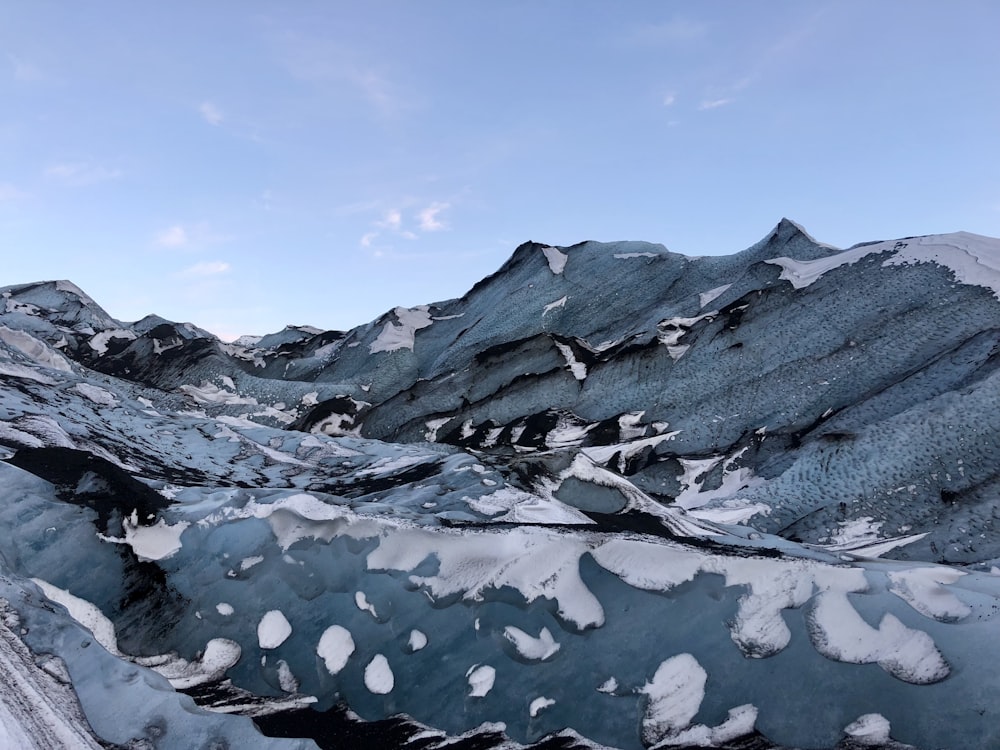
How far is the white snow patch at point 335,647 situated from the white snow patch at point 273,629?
31cm

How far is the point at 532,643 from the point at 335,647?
1.50m

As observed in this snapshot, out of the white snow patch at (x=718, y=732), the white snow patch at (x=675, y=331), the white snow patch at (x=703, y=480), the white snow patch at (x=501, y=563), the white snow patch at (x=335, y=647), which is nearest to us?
the white snow patch at (x=718, y=732)

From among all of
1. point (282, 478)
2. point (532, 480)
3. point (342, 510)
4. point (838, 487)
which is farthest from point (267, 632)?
point (838, 487)

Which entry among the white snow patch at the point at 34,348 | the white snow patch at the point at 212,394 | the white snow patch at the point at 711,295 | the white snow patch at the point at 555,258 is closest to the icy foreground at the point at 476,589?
the white snow patch at the point at 34,348

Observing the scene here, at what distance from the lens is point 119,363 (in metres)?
25.3

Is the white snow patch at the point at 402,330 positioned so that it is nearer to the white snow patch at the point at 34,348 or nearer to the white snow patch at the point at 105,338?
the white snow patch at the point at 105,338

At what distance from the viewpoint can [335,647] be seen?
5398 mm

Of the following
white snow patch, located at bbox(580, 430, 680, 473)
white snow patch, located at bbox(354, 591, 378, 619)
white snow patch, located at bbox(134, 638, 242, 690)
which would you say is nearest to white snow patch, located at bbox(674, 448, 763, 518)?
white snow patch, located at bbox(580, 430, 680, 473)

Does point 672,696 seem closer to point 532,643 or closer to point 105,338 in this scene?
point 532,643

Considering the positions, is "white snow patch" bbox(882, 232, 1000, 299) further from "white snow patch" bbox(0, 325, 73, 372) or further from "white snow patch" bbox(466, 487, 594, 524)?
"white snow patch" bbox(0, 325, 73, 372)

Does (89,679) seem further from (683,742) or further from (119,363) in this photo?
Answer: (119,363)

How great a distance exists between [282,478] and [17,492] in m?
4.17

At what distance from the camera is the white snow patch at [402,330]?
27.2 metres

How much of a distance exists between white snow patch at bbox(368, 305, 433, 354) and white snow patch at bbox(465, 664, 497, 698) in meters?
22.3
